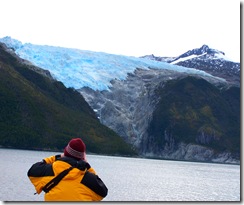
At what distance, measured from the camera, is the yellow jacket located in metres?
4.80

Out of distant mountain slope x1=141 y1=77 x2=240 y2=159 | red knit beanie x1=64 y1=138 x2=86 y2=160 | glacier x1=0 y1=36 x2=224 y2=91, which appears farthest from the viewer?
distant mountain slope x1=141 y1=77 x2=240 y2=159

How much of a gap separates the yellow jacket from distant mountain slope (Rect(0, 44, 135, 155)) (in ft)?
328

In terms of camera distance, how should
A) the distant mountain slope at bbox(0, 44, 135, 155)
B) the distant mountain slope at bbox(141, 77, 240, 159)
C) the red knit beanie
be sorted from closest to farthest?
the red knit beanie
the distant mountain slope at bbox(0, 44, 135, 155)
the distant mountain slope at bbox(141, 77, 240, 159)

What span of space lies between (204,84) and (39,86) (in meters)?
45.4

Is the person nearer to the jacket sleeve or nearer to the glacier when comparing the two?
the jacket sleeve

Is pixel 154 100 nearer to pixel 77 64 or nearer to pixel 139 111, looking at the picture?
pixel 139 111

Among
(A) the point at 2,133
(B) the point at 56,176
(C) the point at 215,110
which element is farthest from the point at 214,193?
(C) the point at 215,110

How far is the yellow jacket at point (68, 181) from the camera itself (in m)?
4.80

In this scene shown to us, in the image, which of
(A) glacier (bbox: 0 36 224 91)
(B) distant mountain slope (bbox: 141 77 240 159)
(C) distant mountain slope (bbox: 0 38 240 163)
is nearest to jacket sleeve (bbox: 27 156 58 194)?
(A) glacier (bbox: 0 36 224 91)

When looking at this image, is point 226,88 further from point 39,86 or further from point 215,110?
point 39,86

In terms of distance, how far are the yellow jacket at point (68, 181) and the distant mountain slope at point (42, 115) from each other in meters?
100

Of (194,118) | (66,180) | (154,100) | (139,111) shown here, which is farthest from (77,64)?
(66,180)

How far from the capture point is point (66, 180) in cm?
480

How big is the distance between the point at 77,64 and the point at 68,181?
11040 cm
